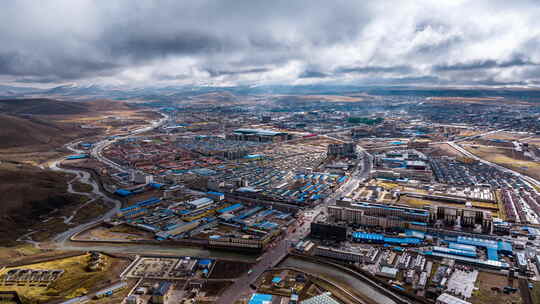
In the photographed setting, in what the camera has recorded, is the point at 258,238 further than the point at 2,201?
No

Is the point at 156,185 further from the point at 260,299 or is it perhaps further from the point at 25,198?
the point at 260,299

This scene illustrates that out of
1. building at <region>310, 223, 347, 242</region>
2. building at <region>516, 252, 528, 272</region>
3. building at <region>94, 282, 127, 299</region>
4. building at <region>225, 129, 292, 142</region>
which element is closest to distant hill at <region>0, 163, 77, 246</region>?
building at <region>94, 282, 127, 299</region>

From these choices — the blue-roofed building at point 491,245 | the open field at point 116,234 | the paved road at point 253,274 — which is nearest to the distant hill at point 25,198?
the open field at point 116,234

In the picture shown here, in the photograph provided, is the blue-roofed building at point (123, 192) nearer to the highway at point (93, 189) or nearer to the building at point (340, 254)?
the highway at point (93, 189)

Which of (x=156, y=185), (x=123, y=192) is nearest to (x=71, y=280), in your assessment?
(x=123, y=192)

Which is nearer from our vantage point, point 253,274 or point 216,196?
point 253,274

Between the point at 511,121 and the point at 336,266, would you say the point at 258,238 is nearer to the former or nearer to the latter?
the point at 336,266

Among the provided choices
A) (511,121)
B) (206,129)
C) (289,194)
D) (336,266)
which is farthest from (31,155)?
(511,121)
